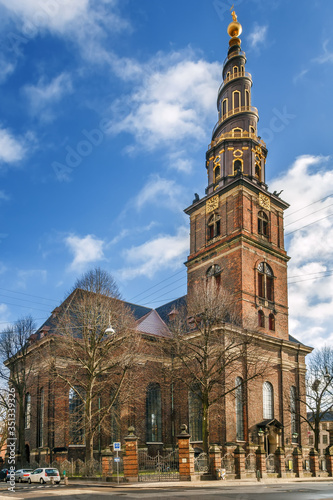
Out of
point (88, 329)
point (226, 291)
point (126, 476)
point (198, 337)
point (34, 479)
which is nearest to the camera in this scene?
point (126, 476)

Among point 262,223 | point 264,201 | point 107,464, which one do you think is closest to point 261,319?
point 262,223

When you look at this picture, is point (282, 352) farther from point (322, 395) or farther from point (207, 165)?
point (207, 165)

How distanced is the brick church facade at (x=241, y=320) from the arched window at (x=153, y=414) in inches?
3.3

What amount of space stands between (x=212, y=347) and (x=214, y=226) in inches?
536

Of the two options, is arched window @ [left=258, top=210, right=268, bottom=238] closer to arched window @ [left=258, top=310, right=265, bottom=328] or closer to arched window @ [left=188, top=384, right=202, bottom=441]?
arched window @ [left=258, top=310, right=265, bottom=328]

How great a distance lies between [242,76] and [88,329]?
3141cm

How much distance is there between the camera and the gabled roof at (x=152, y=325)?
4466 cm

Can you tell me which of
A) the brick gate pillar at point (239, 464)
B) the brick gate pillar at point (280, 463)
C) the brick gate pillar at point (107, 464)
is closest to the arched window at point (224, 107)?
the brick gate pillar at point (280, 463)

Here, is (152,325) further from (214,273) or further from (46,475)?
(46,475)

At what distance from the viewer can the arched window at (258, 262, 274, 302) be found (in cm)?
4425

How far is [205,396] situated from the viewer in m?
32.5

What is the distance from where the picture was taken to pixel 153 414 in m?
42.5

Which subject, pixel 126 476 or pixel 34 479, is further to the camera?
pixel 34 479

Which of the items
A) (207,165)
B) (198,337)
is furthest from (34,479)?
(207,165)
